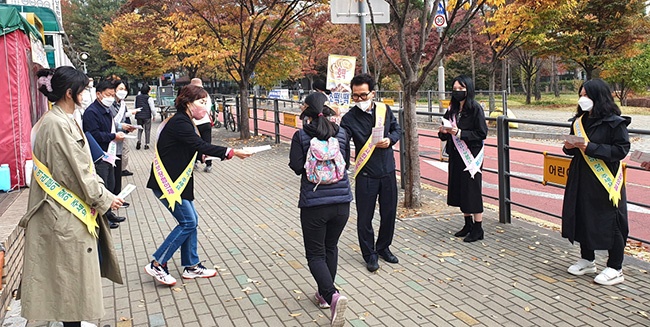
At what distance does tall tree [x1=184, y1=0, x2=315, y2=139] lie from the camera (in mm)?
15906

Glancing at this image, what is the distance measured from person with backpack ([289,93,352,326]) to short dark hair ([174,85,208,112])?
3.31 feet

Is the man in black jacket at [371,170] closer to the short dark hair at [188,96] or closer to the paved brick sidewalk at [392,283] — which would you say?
the paved brick sidewalk at [392,283]

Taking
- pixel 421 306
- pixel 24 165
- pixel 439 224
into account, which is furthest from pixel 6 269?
pixel 439 224

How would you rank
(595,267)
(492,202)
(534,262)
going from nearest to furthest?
(595,267) < (534,262) < (492,202)

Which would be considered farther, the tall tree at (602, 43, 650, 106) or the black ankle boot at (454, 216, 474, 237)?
the tall tree at (602, 43, 650, 106)

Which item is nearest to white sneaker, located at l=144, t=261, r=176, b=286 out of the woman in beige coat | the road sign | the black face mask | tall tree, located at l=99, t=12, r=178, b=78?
the woman in beige coat

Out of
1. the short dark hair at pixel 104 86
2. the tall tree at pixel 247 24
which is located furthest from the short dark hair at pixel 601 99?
the tall tree at pixel 247 24

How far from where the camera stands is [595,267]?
5.14 meters

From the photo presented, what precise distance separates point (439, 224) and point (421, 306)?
104 inches

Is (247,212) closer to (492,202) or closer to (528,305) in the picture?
(492,202)

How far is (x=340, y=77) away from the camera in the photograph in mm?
9758

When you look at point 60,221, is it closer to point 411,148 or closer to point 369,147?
point 369,147

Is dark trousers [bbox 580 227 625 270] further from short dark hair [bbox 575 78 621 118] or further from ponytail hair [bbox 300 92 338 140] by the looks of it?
ponytail hair [bbox 300 92 338 140]

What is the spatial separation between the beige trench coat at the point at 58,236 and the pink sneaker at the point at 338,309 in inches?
64.8
